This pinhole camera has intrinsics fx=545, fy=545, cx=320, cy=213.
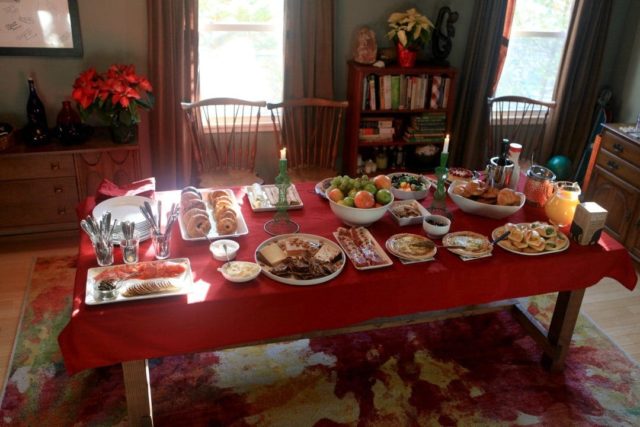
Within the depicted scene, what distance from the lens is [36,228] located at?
3195mm

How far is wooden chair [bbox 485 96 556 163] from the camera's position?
3.67m

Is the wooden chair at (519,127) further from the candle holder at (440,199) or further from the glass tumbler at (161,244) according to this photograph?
the glass tumbler at (161,244)

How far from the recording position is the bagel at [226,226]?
6.56ft

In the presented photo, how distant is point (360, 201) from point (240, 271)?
543 mm

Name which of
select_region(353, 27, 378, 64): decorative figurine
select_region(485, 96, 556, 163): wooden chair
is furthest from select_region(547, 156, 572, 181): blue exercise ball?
select_region(353, 27, 378, 64): decorative figurine

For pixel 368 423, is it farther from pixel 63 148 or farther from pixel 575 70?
pixel 575 70

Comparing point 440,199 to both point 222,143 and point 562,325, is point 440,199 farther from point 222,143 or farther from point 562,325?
point 222,143

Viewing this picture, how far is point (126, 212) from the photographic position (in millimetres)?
2070

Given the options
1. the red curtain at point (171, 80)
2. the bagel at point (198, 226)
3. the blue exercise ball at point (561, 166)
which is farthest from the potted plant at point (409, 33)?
the bagel at point (198, 226)

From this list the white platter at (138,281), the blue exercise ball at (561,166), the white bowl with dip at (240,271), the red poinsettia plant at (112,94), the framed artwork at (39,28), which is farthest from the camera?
the blue exercise ball at (561,166)

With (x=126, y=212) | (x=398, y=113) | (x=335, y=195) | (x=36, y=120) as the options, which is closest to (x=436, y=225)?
(x=335, y=195)

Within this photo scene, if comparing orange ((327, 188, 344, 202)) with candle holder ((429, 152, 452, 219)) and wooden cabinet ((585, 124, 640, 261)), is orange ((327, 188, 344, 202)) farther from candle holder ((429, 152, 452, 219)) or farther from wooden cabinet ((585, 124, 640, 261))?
wooden cabinet ((585, 124, 640, 261))

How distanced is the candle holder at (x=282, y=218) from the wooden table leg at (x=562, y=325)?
1148mm

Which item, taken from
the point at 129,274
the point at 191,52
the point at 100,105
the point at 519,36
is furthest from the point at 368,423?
the point at 519,36
